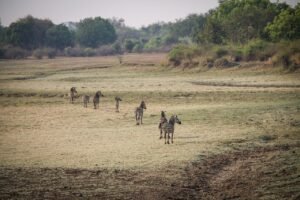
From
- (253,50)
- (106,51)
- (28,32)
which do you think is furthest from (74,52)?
(253,50)

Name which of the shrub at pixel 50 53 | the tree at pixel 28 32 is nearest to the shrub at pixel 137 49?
the shrub at pixel 50 53

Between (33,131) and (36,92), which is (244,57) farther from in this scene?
(33,131)

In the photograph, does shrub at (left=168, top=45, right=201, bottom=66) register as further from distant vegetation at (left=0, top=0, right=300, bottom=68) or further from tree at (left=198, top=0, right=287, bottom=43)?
tree at (left=198, top=0, right=287, bottom=43)

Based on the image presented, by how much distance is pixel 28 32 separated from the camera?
138375 millimetres

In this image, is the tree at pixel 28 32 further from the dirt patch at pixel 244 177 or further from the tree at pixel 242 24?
the dirt patch at pixel 244 177

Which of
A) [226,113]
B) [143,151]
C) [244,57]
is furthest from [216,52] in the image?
[143,151]

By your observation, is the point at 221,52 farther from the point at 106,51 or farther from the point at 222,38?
the point at 106,51

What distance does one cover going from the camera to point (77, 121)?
103ft

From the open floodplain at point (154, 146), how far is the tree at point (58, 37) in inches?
3663

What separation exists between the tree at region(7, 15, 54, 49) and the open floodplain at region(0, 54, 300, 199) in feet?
306

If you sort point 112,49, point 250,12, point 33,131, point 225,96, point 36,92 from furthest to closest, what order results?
point 112,49 → point 250,12 → point 36,92 → point 225,96 → point 33,131

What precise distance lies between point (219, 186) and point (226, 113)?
14.7m

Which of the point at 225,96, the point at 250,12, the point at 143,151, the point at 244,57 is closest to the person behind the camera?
the point at 143,151

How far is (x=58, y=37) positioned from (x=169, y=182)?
12400cm
